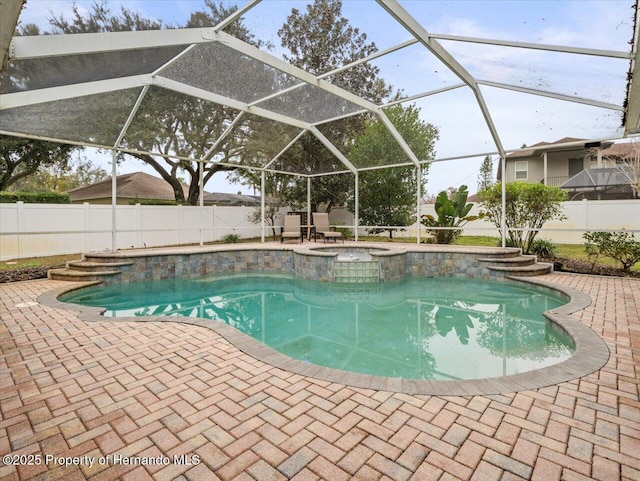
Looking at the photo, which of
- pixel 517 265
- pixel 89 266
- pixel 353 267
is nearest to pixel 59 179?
pixel 89 266

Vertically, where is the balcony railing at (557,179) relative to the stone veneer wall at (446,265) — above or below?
above

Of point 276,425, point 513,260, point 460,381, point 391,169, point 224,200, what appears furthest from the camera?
point 224,200

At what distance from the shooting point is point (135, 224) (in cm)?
1215

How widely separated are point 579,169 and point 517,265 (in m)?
14.3

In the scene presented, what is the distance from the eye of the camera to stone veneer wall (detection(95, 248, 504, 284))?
8.65 m

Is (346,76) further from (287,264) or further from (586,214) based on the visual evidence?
(586,214)

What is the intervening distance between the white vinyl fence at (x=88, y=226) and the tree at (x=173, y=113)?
7.58 ft

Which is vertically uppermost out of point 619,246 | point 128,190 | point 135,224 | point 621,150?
point 621,150

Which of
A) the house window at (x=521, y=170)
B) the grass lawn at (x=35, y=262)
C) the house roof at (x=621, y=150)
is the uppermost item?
the house roof at (x=621, y=150)

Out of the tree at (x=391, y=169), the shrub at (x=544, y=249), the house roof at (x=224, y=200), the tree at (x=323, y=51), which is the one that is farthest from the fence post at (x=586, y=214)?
the house roof at (x=224, y=200)

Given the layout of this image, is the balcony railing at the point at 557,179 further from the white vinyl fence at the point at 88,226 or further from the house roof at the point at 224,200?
the house roof at the point at 224,200

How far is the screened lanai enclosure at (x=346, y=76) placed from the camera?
4465 millimetres

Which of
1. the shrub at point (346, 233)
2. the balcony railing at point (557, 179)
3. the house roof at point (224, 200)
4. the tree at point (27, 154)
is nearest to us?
the tree at point (27, 154)

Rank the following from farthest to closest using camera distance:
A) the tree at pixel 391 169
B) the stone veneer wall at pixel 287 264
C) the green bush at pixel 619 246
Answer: the tree at pixel 391 169, the stone veneer wall at pixel 287 264, the green bush at pixel 619 246
